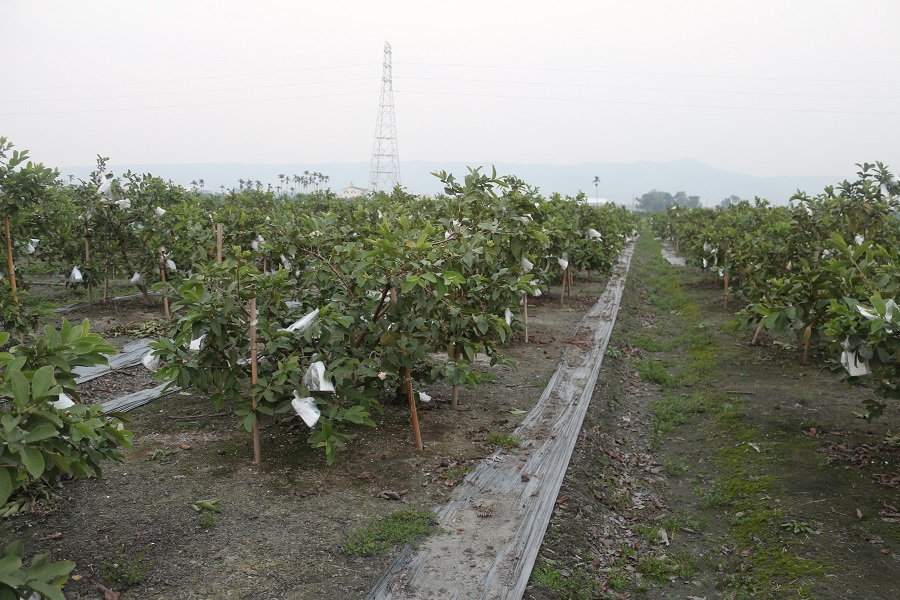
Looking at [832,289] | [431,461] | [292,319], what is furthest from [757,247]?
[292,319]

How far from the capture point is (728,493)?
3.93 metres

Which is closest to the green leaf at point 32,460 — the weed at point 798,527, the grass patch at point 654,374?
the weed at point 798,527

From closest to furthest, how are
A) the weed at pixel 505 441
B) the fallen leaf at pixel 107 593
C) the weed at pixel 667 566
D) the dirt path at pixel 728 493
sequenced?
the fallen leaf at pixel 107 593 < the dirt path at pixel 728 493 < the weed at pixel 667 566 < the weed at pixel 505 441

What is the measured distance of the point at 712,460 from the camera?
451 centimetres

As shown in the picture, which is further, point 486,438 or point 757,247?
point 757,247

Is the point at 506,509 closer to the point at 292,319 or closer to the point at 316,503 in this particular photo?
the point at 316,503

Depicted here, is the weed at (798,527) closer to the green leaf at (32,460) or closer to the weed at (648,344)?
the green leaf at (32,460)

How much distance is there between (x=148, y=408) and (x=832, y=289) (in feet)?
16.6

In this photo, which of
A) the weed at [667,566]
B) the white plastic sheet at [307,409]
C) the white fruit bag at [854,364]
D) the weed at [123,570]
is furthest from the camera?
the white fruit bag at [854,364]

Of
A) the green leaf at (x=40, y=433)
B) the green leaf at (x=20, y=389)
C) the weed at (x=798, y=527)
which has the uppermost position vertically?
the green leaf at (x=20, y=389)

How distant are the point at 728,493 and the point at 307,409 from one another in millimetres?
2616

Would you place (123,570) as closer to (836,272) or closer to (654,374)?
(836,272)

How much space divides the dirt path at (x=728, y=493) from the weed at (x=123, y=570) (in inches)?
65.1

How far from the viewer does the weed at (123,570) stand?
2.63m
